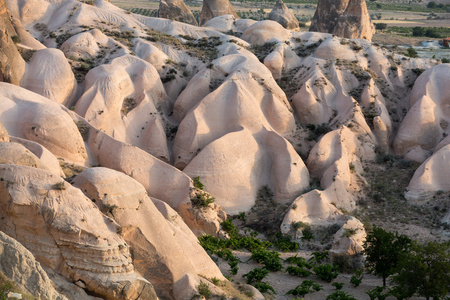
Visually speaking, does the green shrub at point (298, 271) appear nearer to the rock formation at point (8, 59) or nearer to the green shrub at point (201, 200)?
the green shrub at point (201, 200)

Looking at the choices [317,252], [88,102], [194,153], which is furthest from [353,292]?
[88,102]

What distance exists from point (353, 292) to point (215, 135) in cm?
1096

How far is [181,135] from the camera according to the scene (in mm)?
31578

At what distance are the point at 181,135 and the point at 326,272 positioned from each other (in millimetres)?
10408

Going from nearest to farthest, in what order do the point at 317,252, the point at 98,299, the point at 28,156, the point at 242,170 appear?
A: the point at 98,299 → the point at 28,156 → the point at 317,252 → the point at 242,170

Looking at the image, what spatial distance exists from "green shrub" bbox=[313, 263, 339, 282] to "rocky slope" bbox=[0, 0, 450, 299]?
1.63 m

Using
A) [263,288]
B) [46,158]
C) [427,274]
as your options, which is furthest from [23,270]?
[427,274]

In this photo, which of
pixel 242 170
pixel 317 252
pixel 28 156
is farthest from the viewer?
pixel 242 170

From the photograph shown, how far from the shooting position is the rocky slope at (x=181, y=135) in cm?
1825

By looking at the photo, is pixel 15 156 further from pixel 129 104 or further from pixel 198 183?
pixel 129 104

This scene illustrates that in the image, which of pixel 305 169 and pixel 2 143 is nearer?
pixel 2 143

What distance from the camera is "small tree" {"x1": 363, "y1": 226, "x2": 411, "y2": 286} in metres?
23.7

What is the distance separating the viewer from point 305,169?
1217 inches

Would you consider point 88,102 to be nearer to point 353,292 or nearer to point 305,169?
point 305,169
